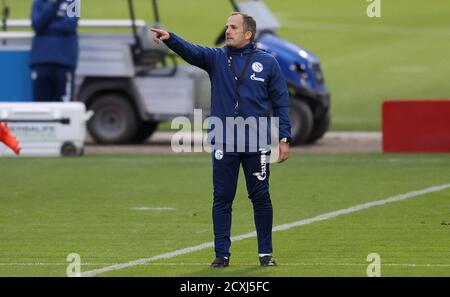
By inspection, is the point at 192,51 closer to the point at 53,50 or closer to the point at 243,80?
the point at 243,80

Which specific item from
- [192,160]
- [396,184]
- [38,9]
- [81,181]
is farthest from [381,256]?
[38,9]

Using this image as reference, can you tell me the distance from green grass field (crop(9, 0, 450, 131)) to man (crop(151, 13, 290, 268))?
17.6 m

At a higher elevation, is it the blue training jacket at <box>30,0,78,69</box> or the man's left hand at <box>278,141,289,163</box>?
the blue training jacket at <box>30,0,78,69</box>

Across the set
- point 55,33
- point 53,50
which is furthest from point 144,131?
point 55,33

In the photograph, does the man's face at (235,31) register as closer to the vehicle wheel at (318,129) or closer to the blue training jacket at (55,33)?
the blue training jacket at (55,33)

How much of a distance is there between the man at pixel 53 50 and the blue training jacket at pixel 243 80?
11623 mm

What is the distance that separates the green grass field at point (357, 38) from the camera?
36000mm

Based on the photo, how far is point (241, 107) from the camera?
38.4 feet

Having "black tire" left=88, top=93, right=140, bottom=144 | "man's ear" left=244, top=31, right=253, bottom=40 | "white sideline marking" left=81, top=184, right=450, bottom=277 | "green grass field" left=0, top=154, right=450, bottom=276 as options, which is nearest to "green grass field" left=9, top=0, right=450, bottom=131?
"black tire" left=88, top=93, right=140, bottom=144

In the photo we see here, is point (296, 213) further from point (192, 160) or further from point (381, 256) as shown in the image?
point (192, 160)

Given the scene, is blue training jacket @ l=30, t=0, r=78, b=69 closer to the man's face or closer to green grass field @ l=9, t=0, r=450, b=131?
green grass field @ l=9, t=0, r=450, b=131

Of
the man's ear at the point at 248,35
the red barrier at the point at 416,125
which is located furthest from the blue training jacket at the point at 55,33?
the man's ear at the point at 248,35

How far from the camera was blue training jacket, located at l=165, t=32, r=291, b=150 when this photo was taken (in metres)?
11.7

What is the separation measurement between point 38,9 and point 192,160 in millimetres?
3546
